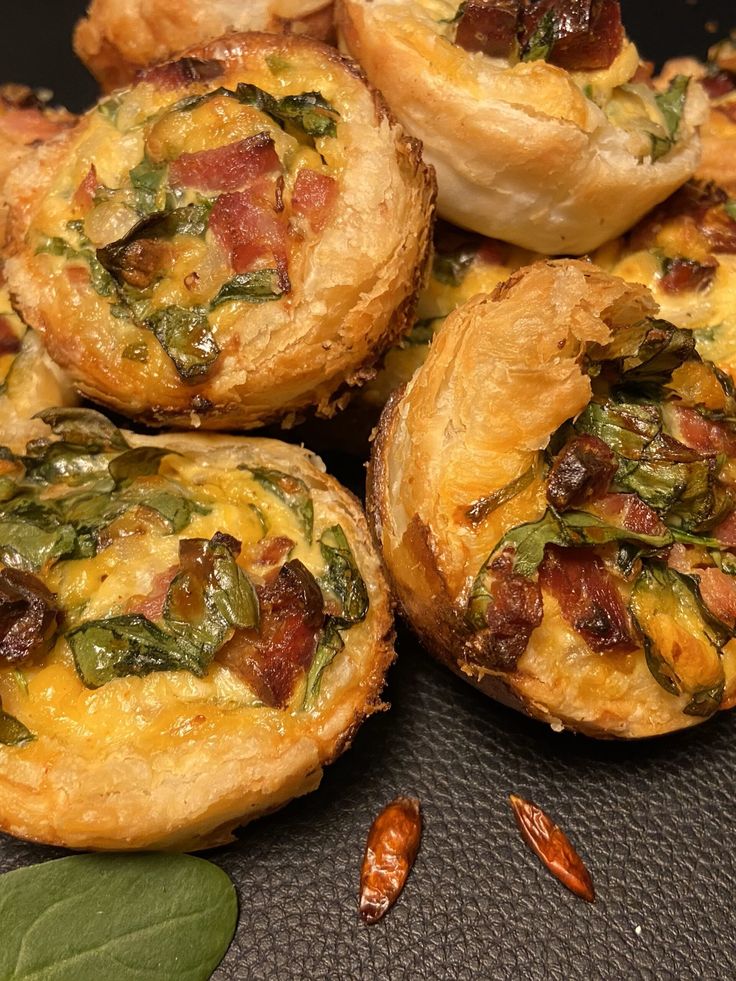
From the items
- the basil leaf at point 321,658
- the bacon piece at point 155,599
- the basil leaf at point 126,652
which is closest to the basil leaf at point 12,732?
the basil leaf at point 126,652

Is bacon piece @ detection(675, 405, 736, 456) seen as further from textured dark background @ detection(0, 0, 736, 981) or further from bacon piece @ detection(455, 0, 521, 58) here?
bacon piece @ detection(455, 0, 521, 58)

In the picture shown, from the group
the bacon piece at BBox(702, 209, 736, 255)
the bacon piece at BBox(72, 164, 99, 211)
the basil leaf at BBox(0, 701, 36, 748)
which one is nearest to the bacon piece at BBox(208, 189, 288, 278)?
the bacon piece at BBox(72, 164, 99, 211)

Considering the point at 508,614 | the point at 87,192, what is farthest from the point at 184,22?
the point at 508,614

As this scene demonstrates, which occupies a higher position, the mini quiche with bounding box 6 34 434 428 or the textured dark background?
the mini quiche with bounding box 6 34 434 428

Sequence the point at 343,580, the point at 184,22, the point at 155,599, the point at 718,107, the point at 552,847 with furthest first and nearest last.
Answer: the point at 718,107, the point at 184,22, the point at 552,847, the point at 343,580, the point at 155,599

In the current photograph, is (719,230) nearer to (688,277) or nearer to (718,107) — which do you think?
(688,277)

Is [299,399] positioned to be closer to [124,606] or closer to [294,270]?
[294,270]

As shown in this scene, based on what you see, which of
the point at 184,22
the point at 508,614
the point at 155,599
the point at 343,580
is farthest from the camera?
the point at 184,22
